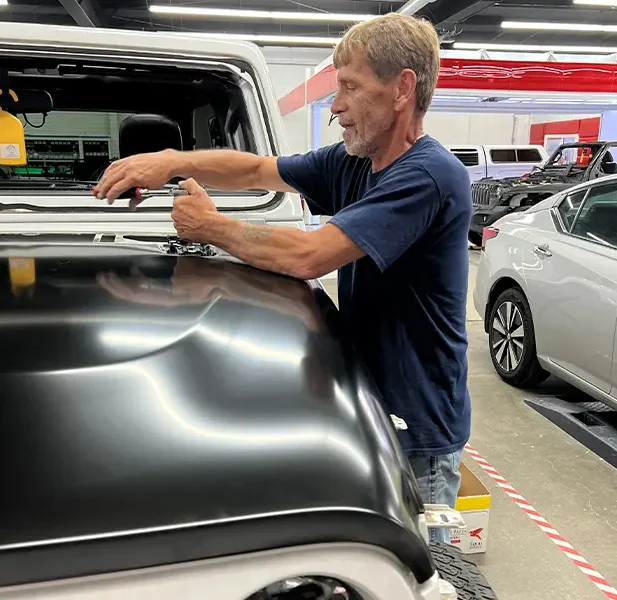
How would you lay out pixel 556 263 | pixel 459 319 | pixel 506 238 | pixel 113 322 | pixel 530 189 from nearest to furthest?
pixel 113 322
pixel 459 319
pixel 556 263
pixel 506 238
pixel 530 189

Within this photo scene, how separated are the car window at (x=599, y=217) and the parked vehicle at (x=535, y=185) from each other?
19.0ft

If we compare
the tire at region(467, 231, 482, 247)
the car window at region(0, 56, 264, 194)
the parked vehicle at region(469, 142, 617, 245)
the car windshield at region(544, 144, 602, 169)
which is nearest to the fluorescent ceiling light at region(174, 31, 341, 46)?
the car windshield at region(544, 144, 602, 169)

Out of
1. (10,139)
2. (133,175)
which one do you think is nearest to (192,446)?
(133,175)

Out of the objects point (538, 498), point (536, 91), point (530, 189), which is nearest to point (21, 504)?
point (538, 498)

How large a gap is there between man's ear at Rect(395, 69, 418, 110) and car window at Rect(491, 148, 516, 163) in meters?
15.2

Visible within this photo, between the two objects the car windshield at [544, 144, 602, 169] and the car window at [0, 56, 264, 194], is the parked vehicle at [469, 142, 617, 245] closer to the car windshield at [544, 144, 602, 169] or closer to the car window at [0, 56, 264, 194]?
the car windshield at [544, 144, 602, 169]

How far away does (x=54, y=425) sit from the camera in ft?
2.50

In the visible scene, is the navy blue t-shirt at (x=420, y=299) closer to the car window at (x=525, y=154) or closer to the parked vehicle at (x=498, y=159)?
the parked vehicle at (x=498, y=159)

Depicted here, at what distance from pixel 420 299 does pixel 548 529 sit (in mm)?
1848

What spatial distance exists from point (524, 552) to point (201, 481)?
2310 millimetres

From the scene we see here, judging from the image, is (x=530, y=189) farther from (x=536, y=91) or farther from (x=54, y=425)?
(x=54, y=425)

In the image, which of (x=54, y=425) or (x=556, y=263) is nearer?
(x=54, y=425)

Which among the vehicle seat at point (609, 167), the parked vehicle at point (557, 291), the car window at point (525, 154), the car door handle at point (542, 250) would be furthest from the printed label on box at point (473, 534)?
the car window at point (525, 154)

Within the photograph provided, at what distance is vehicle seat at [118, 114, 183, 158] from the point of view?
256 centimetres
